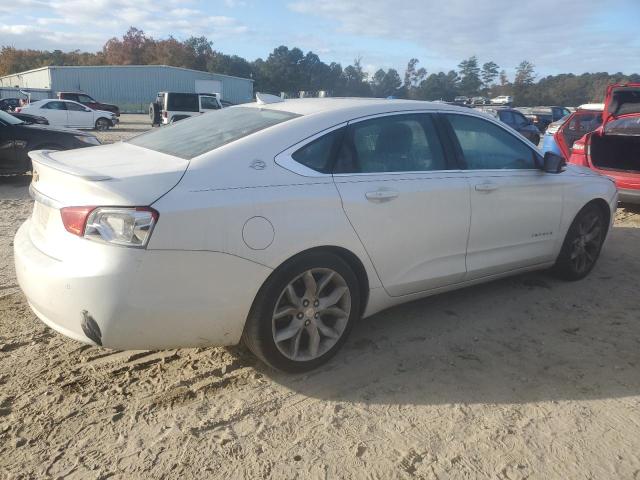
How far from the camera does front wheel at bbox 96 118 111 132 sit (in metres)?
26.0

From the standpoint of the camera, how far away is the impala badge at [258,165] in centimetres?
287

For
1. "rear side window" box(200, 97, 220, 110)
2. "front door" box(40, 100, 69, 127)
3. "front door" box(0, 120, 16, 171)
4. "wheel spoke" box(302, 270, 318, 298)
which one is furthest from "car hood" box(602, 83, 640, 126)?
"front door" box(40, 100, 69, 127)

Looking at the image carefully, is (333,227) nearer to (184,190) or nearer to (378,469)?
(184,190)

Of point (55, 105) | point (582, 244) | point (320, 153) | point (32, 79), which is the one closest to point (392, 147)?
point (320, 153)

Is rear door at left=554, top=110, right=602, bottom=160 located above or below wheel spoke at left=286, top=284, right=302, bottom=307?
above

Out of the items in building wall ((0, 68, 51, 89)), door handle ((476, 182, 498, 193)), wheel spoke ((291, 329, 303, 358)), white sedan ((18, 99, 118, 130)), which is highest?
door handle ((476, 182, 498, 193))

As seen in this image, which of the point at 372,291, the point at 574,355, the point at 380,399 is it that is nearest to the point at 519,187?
the point at 574,355

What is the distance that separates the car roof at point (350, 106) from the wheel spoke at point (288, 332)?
131 centimetres

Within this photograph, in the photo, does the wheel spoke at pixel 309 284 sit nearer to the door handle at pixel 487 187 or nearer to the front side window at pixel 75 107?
the door handle at pixel 487 187

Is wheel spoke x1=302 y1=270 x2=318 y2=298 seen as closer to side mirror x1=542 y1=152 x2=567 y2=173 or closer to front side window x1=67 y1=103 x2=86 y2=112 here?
side mirror x1=542 y1=152 x2=567 y2=173

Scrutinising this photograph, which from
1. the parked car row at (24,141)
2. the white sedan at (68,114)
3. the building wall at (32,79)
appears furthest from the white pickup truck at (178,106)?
the building wall at (32,79)

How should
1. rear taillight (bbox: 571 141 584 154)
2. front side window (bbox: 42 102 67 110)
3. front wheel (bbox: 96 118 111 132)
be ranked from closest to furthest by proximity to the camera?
rear taillight (bbox: 571 141 584 154), front side window (bbox: 42 102 67 110), front wheel (bbox: 96 118 111 132)

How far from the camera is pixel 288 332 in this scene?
305 centimetres

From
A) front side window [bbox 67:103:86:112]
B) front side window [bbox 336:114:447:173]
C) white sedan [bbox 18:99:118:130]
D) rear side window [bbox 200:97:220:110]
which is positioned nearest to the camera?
front side window [bbox 336:114:447:173]
